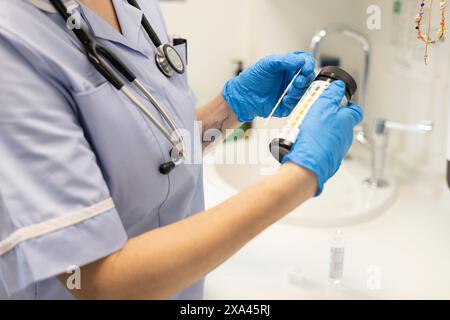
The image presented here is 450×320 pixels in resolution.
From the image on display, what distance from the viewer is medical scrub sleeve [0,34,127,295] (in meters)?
0.59

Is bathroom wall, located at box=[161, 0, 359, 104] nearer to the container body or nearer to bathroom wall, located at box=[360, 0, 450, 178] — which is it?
bathroom wall, located at box=[360, 0, 450, 178]

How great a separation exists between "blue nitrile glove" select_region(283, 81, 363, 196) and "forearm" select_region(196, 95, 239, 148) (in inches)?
13.9

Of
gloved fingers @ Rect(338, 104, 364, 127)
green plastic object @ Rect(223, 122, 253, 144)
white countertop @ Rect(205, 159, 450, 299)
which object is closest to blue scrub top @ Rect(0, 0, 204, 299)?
gloved fingers @ Rect(338, 104, 364, 127)

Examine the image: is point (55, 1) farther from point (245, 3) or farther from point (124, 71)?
point (245, 3)

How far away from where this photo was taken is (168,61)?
87 cm

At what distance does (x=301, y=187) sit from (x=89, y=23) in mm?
433

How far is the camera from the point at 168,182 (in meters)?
0.81

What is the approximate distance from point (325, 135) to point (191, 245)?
0.28m

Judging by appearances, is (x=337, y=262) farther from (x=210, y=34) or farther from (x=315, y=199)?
(x=210, y=34)

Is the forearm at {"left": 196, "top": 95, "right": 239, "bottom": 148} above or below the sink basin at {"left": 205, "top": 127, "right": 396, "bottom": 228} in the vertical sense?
above

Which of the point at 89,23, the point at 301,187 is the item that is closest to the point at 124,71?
the point at 89,23

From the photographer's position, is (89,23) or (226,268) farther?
(226,268)

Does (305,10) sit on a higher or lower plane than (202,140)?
higher

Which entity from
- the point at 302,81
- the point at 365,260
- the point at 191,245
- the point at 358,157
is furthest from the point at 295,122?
the point at 358,157
